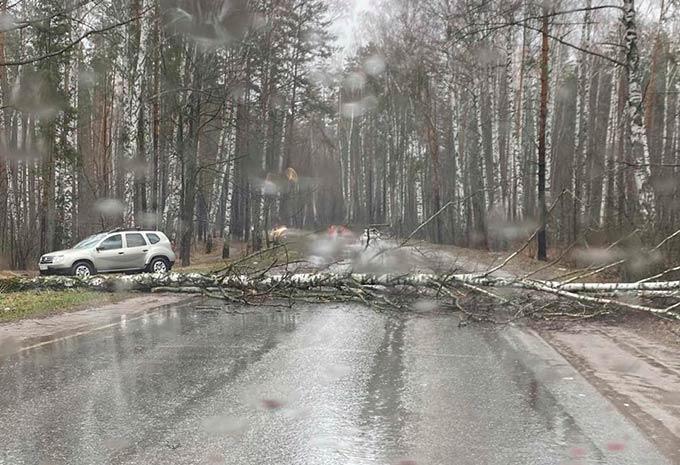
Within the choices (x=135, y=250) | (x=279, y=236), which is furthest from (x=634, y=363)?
(x=135, y=250)

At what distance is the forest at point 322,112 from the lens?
17828 millimetres

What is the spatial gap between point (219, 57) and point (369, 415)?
20.6m

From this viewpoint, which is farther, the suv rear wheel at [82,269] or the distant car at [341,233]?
the suv rear wheel at [82,269]

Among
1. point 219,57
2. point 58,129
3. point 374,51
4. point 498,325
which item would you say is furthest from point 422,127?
point 498,325

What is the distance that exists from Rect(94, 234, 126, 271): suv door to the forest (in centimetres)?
303

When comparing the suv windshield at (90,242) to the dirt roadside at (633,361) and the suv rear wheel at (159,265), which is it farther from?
the dirt roadside at (633,361)

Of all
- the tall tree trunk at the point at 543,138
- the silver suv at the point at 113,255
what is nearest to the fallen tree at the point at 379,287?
the silver suv at the point at 113,255

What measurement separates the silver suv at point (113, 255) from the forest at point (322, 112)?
303 centimetres

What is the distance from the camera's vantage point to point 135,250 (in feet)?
65.6

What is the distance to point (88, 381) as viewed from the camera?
679 cm

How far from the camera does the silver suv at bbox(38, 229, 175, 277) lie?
724 inches

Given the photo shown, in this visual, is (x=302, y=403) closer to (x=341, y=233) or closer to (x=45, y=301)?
(x=45, y=301)

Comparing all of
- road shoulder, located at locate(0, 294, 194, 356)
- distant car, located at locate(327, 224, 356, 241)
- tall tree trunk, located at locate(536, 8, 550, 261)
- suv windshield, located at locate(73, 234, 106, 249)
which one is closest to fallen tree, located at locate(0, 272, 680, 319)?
road shoulder, located at locate(0, 294, 194, 356)

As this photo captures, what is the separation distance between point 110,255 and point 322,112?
18993 mm
